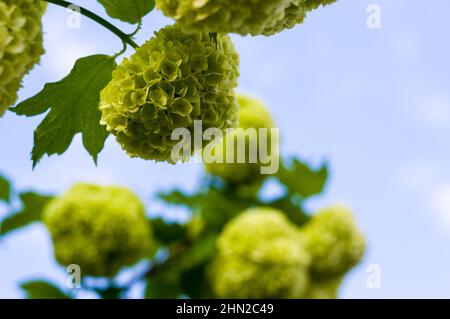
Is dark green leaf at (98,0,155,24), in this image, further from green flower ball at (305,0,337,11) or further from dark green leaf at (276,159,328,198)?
dark green leaf at (276,159,328,198)

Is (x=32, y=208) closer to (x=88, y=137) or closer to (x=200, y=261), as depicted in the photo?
(x=200, y=261)

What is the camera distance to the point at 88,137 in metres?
0.98

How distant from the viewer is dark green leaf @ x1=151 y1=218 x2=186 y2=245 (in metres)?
3.03

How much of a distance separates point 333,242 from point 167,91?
234 cm

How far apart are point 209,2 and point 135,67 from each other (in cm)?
26

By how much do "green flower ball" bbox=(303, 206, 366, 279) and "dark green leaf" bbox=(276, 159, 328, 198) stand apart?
0.14 m

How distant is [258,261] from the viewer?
2.71m

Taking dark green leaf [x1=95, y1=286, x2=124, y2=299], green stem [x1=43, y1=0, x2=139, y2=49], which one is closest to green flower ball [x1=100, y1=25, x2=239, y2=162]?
green stem [x1=43, y1=0, x2=139, y2=49]

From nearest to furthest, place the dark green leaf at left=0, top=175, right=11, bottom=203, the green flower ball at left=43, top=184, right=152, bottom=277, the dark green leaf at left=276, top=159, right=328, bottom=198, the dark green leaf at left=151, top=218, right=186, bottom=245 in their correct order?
the dark green leaf at left=0, top=175, right=11, bottom=203, the green flower ball at left=43, top=184, right=152, bottom=277, the dark green leaf at left=151, top=218, right=186, bottom=245, the dark green leaf at left=276, top=159, right=328, bottom=198

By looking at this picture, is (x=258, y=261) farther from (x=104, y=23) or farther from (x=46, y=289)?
(x=104, y=23)

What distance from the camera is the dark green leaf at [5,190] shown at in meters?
2.52

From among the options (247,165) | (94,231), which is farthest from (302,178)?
(94,231)

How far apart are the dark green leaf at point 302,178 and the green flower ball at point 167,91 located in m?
2.31

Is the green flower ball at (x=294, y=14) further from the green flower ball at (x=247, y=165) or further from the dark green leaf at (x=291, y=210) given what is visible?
the dark green leaf at (x=291, y=210)
